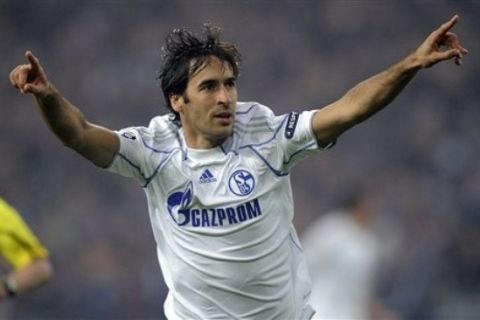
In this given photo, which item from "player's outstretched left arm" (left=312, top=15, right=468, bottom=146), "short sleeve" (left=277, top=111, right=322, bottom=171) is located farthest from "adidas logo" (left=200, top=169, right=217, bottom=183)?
"player's outstretched left arm" (left=312, top=15, right=468, bottom=146)

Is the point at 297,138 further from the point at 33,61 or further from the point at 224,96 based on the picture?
the point at 33,61

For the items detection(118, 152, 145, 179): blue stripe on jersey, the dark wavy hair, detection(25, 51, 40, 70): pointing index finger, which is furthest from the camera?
the dark wavy hair

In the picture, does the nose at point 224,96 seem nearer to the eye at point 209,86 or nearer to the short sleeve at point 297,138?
the eye at point 209,86

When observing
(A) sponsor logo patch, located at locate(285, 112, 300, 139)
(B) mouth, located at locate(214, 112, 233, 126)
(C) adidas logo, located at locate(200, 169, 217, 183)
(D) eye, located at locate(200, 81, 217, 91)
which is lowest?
(C) adidas logo, located at locate(200, 169, 217, 183)

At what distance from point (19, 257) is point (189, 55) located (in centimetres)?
204

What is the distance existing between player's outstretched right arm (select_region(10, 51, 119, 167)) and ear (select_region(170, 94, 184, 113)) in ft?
1.27

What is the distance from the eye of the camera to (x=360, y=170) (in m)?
14.7

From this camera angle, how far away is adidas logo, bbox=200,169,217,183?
6.19 meters

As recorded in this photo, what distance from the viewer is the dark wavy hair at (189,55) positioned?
6.37 metres

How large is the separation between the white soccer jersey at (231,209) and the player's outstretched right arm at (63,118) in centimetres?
9

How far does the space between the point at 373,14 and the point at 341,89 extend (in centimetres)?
191

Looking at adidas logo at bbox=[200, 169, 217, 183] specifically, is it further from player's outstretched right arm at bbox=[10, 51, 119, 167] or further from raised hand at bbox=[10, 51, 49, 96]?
raised hand at bbox=[10, 51, 49, 96]

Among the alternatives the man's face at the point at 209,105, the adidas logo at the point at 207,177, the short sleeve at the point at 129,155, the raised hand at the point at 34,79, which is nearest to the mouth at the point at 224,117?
the man's face at the point at 209,105

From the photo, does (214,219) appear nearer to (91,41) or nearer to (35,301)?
(35,301)
